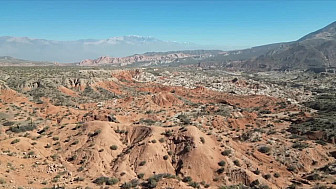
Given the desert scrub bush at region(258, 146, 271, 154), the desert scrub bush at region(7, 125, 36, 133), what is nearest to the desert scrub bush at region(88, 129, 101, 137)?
the desert scrub bush at region(7, 125, 36, 133)

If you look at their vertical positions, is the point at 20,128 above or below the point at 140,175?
above

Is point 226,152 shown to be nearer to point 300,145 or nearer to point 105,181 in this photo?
point 105,181

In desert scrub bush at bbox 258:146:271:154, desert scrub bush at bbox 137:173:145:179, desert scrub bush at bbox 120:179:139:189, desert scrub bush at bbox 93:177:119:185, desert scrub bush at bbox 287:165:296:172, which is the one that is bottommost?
desert scrub bush at bbox 287:165:296:172

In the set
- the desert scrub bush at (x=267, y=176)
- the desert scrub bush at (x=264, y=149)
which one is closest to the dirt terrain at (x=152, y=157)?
the desert scrub bush at (x=264, y=149)

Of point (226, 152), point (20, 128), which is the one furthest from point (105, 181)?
point (20, 128)

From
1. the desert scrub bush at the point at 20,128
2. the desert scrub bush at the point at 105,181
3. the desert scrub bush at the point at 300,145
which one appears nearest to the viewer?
the desert scrub bush at the point at 105,181

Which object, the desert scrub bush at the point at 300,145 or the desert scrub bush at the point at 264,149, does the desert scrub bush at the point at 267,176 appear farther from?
the desert scrub bush at the point at 300,145

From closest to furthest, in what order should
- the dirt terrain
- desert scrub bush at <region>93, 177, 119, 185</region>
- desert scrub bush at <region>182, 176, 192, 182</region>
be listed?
desert scrub bush at <region>93, 177, 119, 185</region>
the dirt terrain
desert scrub bush at <region>182, 176, 192, 182</region>

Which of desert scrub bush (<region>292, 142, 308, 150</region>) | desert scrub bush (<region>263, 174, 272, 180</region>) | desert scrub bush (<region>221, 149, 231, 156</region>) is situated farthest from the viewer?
desert scrub bush (<region>292, 142, 308, 150</region>)

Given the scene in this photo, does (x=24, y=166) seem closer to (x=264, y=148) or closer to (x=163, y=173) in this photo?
(x=163, y=173)

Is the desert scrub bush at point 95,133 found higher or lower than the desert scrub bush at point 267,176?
higher

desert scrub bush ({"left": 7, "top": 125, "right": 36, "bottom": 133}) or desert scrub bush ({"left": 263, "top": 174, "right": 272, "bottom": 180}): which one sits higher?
desert scrub bush ({"left": 7, "top": 125, "right": 36, "bottom": 133})

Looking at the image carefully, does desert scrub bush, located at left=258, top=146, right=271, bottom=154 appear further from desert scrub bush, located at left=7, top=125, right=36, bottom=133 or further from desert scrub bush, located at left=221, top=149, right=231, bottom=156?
desert scrub bush, located at left=7, top=125, right=36, bottom=133
